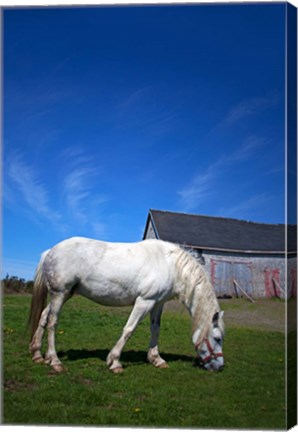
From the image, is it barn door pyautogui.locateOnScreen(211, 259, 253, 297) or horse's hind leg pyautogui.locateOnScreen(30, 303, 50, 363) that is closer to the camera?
barn door pyautogui.locateOnScreen(211, 259, 253, 297)

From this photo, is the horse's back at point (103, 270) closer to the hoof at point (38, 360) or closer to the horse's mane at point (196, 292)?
the horse's mane at point (196, 292)

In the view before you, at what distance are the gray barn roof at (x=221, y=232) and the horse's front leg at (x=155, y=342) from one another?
1.00m

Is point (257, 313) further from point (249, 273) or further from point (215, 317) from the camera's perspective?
point (215, 317)

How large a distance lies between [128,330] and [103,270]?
80 centimetres

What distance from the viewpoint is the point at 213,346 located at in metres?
6.28

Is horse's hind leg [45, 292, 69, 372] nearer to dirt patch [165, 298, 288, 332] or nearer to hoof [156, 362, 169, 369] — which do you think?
hoof [156, 362, 169, 369]

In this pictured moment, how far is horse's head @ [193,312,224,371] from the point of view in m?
6.22

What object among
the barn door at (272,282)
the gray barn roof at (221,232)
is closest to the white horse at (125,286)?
the gray barn roof at (221,232)

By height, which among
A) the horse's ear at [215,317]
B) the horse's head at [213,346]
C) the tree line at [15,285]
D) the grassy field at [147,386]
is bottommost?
the grassy field at [147,386]

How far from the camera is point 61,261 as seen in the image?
640 centimetres

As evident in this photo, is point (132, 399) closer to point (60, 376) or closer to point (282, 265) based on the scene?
point (60, 376)

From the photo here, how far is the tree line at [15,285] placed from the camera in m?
5.99

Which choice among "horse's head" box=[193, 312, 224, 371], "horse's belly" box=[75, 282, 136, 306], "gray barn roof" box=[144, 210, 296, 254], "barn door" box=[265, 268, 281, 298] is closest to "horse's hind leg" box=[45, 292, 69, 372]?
"horse's belly" box=[75, 282, 136, 306]

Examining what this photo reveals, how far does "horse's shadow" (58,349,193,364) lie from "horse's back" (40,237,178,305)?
0.70 m
